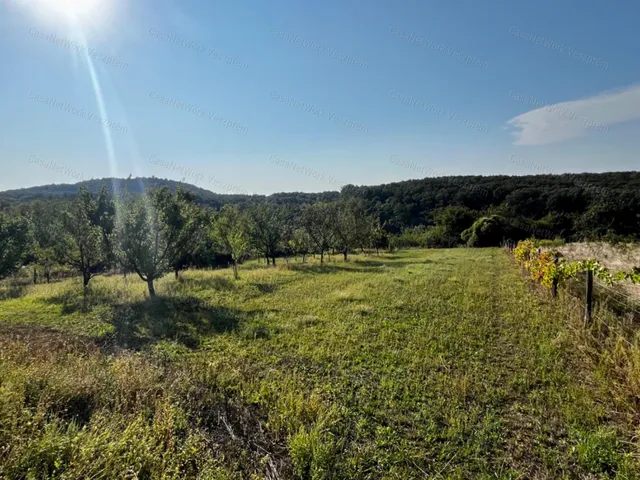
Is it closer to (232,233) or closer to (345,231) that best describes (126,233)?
(232,233)

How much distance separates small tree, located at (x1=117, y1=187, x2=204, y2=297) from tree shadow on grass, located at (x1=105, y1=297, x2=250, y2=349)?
2.09 m

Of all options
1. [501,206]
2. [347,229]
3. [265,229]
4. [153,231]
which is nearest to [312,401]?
[153,231]

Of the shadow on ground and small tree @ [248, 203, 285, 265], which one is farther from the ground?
small tree @ [248, 203, 285, 265]

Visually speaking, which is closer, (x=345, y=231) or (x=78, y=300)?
(x=78, y=300)

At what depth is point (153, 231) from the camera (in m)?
14.7

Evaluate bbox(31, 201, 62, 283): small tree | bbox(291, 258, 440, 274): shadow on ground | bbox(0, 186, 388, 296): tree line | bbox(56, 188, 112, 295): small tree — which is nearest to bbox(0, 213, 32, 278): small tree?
bbox(0, 186, 388, 296): tree line

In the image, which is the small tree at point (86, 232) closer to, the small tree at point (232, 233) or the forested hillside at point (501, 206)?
the small tree at point (232, 233)

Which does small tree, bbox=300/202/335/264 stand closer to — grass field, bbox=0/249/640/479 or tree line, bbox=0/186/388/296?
tree line, bbox=0/186/388/296

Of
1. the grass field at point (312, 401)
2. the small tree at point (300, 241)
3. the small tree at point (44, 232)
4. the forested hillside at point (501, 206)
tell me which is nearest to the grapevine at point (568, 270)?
the grass field at point (312, 401)

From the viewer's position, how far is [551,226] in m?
61.0

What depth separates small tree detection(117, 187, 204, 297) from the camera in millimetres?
14266

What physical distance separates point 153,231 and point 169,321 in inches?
240

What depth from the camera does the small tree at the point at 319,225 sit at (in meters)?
32.2

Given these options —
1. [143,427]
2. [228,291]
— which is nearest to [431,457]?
[143,427]
